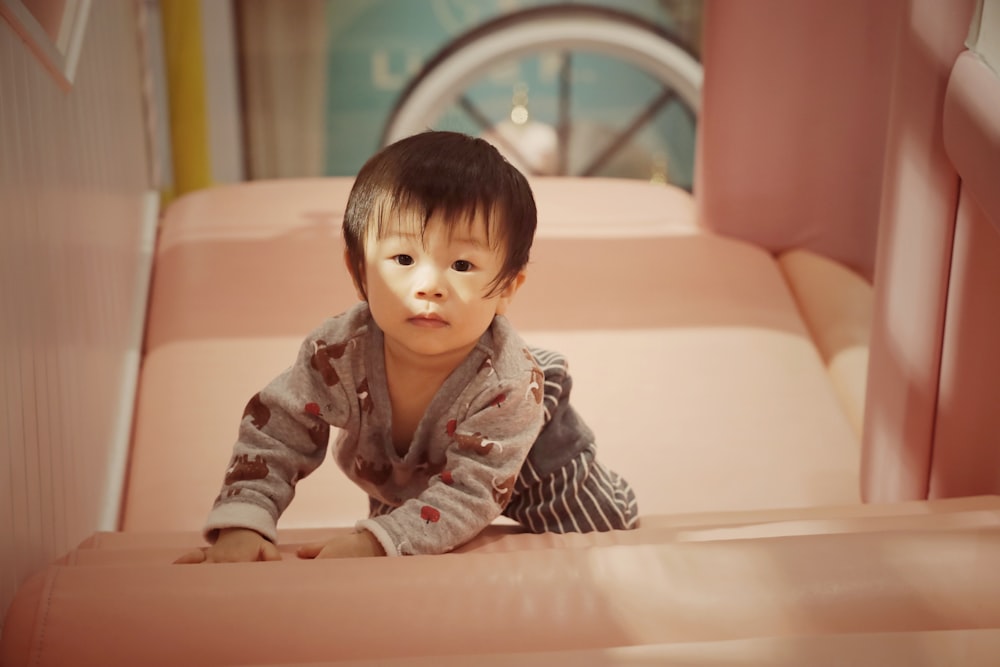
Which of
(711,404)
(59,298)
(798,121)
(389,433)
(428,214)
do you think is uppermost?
(798,121)

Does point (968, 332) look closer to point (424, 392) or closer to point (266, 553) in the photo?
point (424, 392)

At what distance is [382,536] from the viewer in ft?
3.09

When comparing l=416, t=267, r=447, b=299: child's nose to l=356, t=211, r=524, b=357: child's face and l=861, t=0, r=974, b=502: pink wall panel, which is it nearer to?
l=356, t=211, r=524, b=357: child's face

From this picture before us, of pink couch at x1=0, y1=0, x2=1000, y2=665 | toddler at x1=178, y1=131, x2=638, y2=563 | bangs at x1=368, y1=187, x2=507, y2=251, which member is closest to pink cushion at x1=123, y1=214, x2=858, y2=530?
pink couch at x1=0, y1=0, x2=1000, y2=665

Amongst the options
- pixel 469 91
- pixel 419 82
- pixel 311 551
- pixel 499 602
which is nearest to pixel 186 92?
pixel 419 82

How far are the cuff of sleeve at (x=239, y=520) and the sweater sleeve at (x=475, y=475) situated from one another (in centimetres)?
9

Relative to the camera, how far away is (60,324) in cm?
121

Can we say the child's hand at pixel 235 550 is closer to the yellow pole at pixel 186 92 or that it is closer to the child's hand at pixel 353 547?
the child's hand at pixel 353 547

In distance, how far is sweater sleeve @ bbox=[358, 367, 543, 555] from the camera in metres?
0.97

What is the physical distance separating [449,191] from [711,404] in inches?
35.2

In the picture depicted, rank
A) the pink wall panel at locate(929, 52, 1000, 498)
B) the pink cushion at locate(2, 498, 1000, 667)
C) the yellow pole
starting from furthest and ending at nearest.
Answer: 1. the yellow pole
2. the pink wall panel at locate(929, 52, 1000, 498)
3. the pink cushion at locate(2, 498, 1000, 667)

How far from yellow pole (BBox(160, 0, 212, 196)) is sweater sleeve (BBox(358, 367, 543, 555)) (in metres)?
2.30

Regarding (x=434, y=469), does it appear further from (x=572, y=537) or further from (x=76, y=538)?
(x=76, y=538)

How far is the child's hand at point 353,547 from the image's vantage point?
94 cm
